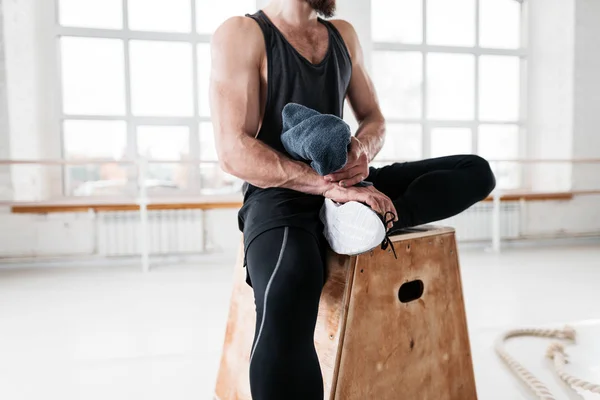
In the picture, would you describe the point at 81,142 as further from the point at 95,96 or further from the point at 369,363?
the point at 369,363

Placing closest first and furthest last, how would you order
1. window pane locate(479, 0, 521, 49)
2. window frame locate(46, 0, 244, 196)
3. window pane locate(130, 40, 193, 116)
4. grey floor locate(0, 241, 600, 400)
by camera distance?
grey floor locate(0, 241, 600, 400)
window frame locate(46, 0, 244, 196)
window pane locate(130, 40, 193, 116)
window pane locate(479, 0, 521, 49)

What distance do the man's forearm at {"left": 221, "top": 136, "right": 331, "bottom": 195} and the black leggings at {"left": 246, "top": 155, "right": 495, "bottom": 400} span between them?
128 millimetres

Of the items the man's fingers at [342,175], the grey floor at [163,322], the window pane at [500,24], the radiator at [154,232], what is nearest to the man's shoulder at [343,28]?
the man's fingers at [342,175]

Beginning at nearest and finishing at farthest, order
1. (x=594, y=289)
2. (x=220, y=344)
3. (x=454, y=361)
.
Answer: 1. (x=454, y=361)
2. (x=220, y=344)
3. (x=594, y=289)

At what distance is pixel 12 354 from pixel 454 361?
1.62 meters

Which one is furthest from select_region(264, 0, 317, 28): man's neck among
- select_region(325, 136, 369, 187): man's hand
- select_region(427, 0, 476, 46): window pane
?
select_region(427, 0, 476, 46): window pane

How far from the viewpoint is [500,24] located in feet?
16.1

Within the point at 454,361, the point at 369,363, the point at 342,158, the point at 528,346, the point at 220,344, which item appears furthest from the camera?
the point at 220,344

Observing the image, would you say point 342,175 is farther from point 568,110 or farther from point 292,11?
point 568,110

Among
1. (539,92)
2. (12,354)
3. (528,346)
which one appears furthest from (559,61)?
(12,354)

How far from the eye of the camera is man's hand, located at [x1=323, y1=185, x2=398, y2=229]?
0.94m

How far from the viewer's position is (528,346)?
5.79ft

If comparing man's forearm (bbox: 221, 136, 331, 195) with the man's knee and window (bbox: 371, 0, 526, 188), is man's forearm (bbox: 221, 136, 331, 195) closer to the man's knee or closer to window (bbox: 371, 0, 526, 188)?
the man's knee

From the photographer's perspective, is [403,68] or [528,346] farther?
[403,68]
